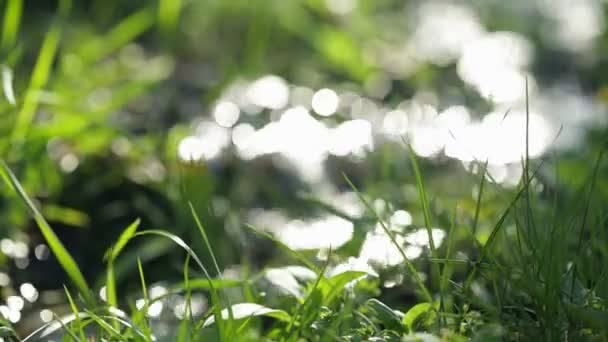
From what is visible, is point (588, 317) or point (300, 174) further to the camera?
point (300, 174)

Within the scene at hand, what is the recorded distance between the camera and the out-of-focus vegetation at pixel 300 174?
5.12 feet

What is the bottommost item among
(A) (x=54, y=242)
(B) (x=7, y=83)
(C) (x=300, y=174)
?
(C) (x=300, y=174)

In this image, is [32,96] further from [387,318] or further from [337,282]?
[387,318]

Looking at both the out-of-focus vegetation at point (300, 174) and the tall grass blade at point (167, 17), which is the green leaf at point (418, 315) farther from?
Result: the tall grass blade at point (167, 17)

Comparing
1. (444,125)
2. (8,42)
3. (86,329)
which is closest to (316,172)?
(444,125)

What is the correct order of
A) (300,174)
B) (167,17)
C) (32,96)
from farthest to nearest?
(167,17)
(300,174)
(32,96)

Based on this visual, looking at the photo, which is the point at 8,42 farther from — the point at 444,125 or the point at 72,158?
the point at 444,125

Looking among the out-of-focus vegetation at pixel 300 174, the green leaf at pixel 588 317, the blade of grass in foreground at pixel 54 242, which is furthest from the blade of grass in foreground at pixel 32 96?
the green leaf at pixel 588 317

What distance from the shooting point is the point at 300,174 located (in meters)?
3.03

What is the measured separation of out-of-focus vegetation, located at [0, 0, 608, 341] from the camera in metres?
1.56

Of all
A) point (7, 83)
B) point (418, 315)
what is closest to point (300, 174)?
point (7, 83)

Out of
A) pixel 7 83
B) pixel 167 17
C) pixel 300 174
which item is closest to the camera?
pixel 7 83

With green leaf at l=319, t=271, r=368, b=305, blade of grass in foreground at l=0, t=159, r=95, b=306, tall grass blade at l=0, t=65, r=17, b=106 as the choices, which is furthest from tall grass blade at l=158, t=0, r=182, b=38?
green leaf at l=319, t=271, r=368, b=305

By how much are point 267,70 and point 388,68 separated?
0.54 meters
